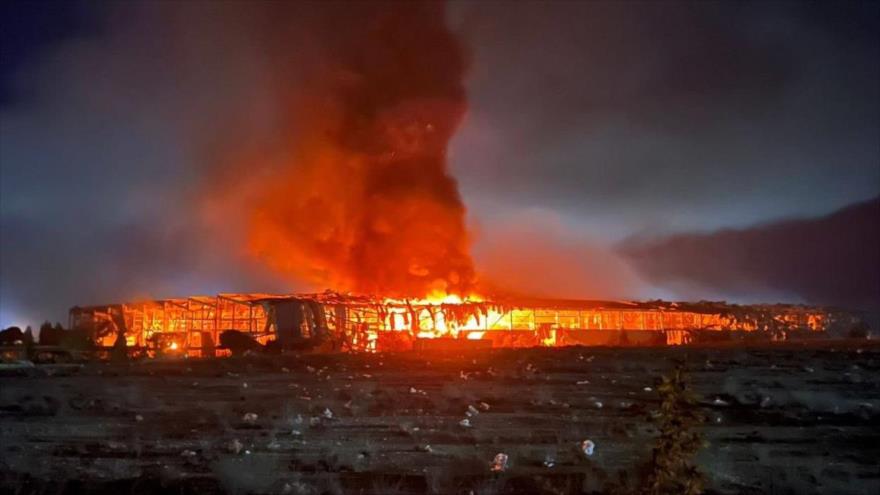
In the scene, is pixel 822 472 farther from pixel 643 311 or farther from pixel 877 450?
pixel 643 311

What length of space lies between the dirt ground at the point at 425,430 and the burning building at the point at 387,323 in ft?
77.8

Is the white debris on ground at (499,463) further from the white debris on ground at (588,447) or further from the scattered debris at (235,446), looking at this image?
the scattered debris at (235,446)

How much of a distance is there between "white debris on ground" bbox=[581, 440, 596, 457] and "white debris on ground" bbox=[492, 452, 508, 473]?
3.81ft

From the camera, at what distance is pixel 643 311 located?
5728 cm

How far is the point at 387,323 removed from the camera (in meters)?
50.6

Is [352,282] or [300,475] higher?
[352,282]

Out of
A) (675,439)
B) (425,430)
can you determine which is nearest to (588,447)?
(425,430)

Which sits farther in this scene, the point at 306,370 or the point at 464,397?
the point at 306,370

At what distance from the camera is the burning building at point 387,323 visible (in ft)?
155

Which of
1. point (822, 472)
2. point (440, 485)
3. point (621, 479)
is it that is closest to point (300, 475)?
point (440, 485)

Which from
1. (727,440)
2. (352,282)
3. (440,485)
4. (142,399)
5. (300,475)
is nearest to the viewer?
(440,485)

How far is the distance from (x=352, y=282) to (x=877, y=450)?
52.9m

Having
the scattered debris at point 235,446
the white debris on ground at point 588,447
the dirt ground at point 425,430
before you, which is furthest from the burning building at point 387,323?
the white debris on ground at point 588,447

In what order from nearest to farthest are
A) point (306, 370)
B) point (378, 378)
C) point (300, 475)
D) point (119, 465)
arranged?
point (300, 475) < point (119, 465) < point (378, 378) < point (306, 370)
